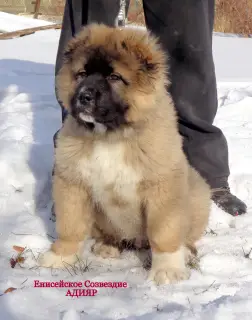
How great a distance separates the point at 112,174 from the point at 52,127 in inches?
88.4

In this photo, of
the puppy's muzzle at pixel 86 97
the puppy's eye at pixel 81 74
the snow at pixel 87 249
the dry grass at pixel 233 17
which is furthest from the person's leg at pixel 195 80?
the dry grass at pixel 233 17

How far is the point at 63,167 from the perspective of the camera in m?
2.63

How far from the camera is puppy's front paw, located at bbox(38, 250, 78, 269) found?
271cm

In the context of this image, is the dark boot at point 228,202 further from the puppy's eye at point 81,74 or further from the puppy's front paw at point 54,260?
the puppy's eye at point 81,74

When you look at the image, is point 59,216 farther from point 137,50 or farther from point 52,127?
point 52,127

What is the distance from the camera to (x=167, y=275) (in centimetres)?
254

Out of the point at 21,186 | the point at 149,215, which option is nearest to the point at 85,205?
the point at 149,215

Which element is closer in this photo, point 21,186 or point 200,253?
point 200,253

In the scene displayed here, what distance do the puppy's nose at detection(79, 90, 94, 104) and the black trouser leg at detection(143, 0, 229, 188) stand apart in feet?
3.86

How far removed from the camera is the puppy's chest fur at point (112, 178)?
2.53 m

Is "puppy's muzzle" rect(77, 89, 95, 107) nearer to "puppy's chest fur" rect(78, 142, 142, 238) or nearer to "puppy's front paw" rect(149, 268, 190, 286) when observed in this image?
"puppy's chest fur" rect(78, 142, 142, 238)

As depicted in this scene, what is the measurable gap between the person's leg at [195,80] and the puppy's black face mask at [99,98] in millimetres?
1062

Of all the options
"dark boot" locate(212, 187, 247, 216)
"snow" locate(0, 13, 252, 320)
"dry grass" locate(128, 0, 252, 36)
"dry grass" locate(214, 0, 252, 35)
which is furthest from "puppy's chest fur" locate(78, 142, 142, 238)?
"dry grass" locate(214, 0, 252, 35)

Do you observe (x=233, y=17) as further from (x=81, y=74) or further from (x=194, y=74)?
(x=81, y=74)
